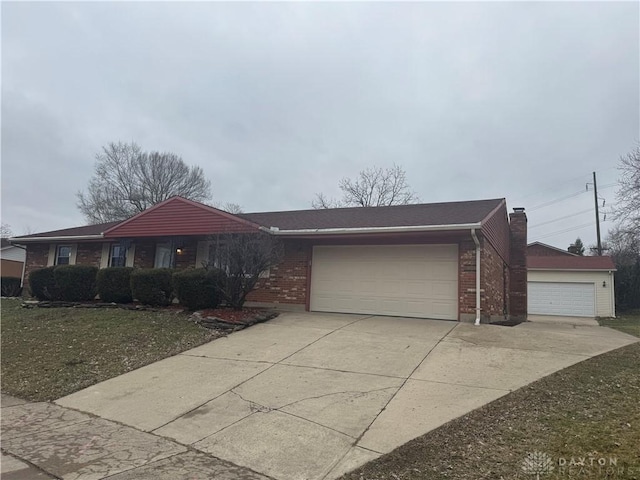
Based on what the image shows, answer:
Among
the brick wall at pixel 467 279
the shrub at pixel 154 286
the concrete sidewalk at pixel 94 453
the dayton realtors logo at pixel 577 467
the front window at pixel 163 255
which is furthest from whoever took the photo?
the front window at pixel 163 255

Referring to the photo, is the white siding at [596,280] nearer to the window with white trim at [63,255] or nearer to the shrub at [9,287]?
the window with white trim at [63,255]

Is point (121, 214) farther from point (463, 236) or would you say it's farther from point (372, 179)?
point (463, 236)

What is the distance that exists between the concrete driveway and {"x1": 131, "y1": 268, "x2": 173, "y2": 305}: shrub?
3747mm

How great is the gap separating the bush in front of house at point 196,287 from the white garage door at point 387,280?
3.13 metres

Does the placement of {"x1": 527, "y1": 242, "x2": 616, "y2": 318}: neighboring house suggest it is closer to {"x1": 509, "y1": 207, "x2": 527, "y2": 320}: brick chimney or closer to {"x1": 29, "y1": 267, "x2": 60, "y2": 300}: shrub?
{"x1": 509, "y1": 207, "x2": 527, "y2": 320}: brick chimney

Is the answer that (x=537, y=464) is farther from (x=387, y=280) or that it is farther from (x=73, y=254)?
(x=73, y=254)

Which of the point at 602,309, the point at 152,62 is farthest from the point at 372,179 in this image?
the point at 152,62

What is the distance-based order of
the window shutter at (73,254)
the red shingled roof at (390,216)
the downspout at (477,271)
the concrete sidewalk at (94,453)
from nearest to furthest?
the concrete sidewalk at (94,453) < the downspout at (477,271) < the red shingled roof at (390,216) < the window shutter at (73,254)

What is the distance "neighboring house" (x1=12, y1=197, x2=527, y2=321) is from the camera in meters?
11.3

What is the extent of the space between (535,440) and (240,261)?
8.21 meters

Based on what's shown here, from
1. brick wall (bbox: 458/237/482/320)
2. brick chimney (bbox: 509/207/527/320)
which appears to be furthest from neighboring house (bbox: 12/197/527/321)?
Answer: brick chimney (bbox: 509/207/527/320)

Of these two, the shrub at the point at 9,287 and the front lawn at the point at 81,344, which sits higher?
the shrub at the point at 9,287

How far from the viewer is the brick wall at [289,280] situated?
13.2 m

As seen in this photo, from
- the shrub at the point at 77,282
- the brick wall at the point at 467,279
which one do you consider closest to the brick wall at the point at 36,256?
the shrub at the point at 77,282
